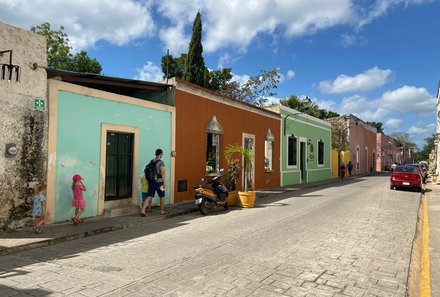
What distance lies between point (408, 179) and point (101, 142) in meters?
15.9

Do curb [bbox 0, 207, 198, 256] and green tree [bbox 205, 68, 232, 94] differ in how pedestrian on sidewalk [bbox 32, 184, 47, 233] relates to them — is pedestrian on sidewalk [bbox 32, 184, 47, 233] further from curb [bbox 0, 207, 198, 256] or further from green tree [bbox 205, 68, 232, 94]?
green tree [bbox 205, 68, 232, 94]

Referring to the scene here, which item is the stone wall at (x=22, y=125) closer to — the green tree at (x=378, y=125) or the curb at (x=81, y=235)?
the curb at (x=81, y=235)

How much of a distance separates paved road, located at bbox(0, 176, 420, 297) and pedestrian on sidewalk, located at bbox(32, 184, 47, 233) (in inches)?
35.8

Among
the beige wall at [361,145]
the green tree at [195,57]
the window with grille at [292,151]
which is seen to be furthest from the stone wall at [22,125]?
the beige wall at [361,145]

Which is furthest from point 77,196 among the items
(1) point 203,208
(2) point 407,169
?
(2) point 407,169

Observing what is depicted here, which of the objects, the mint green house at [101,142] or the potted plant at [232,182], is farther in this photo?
the potted plant at [232,182]

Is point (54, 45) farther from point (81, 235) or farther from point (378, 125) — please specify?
point (378, 125)

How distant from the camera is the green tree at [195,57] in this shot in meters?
28.2

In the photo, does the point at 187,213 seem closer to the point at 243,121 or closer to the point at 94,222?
the point at 94,222

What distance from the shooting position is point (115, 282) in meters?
4.41

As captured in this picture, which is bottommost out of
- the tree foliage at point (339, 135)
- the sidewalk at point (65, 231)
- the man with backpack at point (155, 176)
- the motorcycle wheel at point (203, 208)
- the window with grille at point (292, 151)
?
the sidewalk at point (65, 231)

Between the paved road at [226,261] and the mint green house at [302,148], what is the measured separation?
12.0 meters

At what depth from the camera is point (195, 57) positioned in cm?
2839

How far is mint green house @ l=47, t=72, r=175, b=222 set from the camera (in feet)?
27.0
